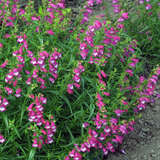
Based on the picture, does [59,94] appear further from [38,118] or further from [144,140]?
[144,140]

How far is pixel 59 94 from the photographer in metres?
2.73

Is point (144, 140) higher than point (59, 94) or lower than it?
lower

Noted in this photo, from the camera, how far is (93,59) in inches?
120

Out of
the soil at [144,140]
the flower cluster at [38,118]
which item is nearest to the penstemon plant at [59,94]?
the flower cluster at [38,118]

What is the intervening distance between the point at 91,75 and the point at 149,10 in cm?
180

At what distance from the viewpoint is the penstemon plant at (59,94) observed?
2520 mm

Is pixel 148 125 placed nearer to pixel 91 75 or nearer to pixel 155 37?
pixel 91 75

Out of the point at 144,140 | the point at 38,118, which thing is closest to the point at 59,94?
the point at 38,118

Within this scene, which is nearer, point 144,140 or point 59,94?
point 59,94

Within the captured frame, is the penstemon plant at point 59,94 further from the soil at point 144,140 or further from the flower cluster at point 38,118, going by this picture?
the soil at point 144,140

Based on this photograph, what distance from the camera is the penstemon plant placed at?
8.27ft

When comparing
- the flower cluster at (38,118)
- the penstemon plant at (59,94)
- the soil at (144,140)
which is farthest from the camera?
the soil at (144,140)

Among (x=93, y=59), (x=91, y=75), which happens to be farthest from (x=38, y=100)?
(x=91, y=75)

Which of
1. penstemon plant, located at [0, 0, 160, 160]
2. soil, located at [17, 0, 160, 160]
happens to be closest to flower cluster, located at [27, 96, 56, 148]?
penstemon plant, located at [0, 0, 160, 160]
